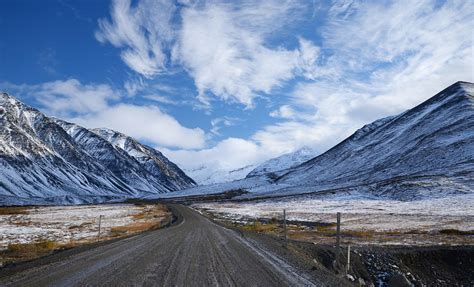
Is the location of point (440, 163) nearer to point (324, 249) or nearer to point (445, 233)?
point (445, 233)

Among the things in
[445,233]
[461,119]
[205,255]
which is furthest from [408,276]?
[461,119]

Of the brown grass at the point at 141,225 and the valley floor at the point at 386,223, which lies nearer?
the valley floor at the point at 386,223

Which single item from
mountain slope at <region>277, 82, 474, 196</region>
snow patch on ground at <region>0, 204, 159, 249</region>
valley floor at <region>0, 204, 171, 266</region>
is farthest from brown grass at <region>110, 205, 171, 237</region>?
mountain slope at <region>277, 82, 474, 196</region>

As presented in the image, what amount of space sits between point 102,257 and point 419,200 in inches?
3455

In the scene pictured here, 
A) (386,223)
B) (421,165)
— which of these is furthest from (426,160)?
(386,223)

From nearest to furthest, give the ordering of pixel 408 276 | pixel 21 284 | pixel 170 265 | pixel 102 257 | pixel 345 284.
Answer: pixel 21 284 < pixel 345 284 < pixel 170 265 < pixel 102 257 < pixel 408 276

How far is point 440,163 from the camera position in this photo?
135 meters

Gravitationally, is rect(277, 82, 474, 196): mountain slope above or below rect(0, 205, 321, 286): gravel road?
above

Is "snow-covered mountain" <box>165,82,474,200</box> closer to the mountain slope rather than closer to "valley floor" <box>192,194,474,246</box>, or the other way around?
the mountain slope

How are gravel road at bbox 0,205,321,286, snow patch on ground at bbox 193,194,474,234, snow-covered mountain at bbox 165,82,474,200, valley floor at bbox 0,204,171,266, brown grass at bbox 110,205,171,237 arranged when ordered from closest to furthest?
gravel road at bbox 0,205,321,286 < valley floor at bbox 0,204,171,266 < brown grass at bbox 110,205,171,237 < snow patch on ground at bbox 193,194,474,234 < snow-covered mountain at bbox 165,82,474,200

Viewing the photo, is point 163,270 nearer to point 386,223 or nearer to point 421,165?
point 386,223

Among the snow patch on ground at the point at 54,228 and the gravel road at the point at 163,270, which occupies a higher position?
the snow patch on ground at the point at 54,228

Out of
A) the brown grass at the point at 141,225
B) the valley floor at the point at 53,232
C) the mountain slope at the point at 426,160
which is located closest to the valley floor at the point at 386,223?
the brown grass at the point at 141,225

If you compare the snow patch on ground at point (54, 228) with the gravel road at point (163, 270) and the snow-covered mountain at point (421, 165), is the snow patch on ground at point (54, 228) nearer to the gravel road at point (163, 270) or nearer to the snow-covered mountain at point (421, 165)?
the gravel road at point (163, 270)
